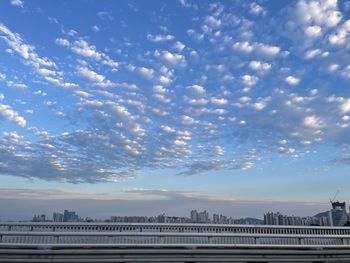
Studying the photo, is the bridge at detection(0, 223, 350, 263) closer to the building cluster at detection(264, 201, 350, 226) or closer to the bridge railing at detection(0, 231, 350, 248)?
the bridge railing at detection(0, 231, 350, 248)

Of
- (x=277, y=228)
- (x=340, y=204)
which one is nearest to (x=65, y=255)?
(x=277, y=228)

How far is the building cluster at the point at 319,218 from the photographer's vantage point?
134 feet

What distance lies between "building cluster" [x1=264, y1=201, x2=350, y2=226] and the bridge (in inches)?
877

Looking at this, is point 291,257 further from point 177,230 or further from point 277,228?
point 177,230

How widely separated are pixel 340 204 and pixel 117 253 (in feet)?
172

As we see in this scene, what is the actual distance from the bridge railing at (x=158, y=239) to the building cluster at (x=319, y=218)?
22.1 meters

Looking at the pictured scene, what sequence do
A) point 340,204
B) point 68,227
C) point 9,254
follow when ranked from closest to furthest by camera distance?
point 9,254, point 68,227, point 340,204

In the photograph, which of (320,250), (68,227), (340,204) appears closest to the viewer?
(320,250)

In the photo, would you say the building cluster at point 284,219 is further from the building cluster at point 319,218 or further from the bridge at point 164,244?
the bridge at point 164,244

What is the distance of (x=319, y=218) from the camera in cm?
4503

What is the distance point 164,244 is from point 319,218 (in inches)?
1399

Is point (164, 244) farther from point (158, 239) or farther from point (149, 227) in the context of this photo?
point (149, 227)

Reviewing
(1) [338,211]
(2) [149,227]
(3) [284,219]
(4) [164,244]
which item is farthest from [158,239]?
(1) [338,211]

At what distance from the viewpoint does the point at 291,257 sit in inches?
569
